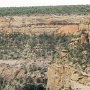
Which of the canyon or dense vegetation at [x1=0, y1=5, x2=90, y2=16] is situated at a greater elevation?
dense vegetation at [x1=0, y1=5, x2=90, y2=16]

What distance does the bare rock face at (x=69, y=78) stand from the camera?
1645cm

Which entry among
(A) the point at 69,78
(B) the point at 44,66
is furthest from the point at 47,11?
(A) the point at 69,78

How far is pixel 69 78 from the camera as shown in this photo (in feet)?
58.3

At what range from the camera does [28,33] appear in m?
66.1

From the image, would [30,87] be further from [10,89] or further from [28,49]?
[28,49]

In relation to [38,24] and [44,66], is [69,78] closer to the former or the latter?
[44,66]

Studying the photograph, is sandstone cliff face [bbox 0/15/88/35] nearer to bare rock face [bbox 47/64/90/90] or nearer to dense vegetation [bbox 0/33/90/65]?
dense vegetation [bbox 0/33/90/65]

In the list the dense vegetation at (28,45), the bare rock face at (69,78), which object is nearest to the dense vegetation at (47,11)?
the dense vegetation at (28,45)

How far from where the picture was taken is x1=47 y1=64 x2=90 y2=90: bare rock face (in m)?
16.5

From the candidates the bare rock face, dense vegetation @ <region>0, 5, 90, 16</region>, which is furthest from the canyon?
dense vegetation @ <region>0, 5, 90, 16</region>

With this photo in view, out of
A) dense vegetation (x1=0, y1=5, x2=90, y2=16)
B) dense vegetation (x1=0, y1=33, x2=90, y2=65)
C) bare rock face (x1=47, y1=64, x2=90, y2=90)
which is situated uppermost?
dense vegetation (x1=0, y1=5, x2=90, y2=16)

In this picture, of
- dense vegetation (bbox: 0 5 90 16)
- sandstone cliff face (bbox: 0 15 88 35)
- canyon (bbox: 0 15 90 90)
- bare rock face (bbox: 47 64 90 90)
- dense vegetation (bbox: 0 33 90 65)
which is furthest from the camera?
dense vegetation (bbox: 0 5 90 16)

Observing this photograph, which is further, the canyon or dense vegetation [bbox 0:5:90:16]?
dense vegetation [bbox 0:5:90:16]

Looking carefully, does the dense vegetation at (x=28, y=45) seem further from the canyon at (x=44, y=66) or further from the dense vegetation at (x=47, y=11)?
the dense vegetation at (x=47, y=11)
